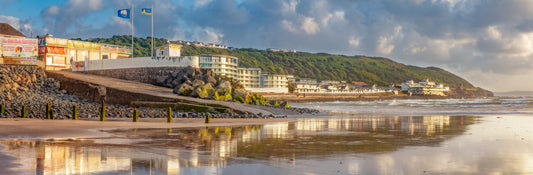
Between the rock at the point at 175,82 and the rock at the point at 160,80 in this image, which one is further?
the rock at the point at 160,80

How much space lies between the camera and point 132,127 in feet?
67.1

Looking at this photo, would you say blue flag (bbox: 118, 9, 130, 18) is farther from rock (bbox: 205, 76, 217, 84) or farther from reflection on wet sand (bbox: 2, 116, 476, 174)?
reflection on wet sand (bbox: 2, 116, 476, 174)

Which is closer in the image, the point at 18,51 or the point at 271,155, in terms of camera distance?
the point at 271,155

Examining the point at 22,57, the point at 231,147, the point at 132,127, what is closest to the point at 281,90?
the point at 22,57

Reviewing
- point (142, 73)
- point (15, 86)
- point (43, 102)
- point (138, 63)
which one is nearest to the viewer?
point (43, 102)

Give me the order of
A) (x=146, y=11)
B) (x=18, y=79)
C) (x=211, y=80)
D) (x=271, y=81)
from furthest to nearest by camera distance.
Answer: (x=271, y=81) → (x=146, y=11) → (x=211, y=80) → (x=18, y=79)

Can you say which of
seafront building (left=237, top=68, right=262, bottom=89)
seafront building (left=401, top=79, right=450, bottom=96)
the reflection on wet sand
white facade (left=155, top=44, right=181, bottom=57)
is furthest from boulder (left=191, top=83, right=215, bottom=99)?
seafront building (left=401, top=79, right=450, bottom=96)

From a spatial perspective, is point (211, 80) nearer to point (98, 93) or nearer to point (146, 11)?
point (98, 93)

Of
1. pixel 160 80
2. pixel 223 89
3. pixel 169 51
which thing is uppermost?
pixel 169 51

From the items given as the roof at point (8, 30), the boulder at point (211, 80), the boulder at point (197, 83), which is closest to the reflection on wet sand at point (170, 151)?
the boulder at point (197, 83)

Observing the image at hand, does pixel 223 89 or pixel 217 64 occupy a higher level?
pixel 217 64

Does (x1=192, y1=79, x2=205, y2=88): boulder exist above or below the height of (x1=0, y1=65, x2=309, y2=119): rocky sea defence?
above

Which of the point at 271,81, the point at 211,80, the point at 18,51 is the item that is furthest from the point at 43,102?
the point at 271,81

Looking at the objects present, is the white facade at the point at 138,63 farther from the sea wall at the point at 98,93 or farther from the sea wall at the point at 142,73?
the sea wall at the point at 98,93
